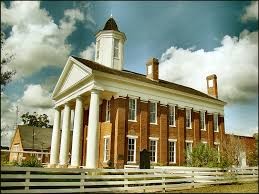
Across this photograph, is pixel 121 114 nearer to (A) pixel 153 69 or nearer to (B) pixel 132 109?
(B) pixel 132 109

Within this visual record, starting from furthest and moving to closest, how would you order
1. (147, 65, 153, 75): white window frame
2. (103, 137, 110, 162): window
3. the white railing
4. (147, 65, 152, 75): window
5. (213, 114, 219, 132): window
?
(213, 114, 219, 132): window, (147, 65, 152, 75): window, (147, 65, 153, 75): white window frame, (103, 137, 110, 162): window, the white railing

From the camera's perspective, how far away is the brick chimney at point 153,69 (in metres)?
32.0

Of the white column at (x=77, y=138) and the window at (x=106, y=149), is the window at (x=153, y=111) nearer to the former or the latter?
the window at (x=106, y=149)

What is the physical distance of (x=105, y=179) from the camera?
1605cm

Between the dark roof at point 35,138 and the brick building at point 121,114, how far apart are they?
70.6ft

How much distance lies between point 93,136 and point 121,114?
145 inches

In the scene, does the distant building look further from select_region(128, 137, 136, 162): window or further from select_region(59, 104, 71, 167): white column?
select_region(128, 137, 136, 162): window

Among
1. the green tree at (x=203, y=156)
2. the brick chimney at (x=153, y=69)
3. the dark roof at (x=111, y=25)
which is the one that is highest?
the dark roof at (x=111, y=25)

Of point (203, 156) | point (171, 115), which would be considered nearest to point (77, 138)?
point (171, 115)

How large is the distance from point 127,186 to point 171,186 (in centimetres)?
276

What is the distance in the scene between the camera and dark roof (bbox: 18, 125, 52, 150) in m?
53.2

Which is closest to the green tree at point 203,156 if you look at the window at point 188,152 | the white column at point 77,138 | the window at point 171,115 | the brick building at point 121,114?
the window at point 188,152

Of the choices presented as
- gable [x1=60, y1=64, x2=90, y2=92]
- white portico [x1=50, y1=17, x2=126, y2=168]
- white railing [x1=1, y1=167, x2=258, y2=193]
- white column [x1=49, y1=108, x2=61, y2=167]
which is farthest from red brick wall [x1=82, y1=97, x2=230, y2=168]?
white railing [x1=1, y1=167, x2=258, y2=193]

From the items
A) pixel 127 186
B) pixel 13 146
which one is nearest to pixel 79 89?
pixel 127 186
